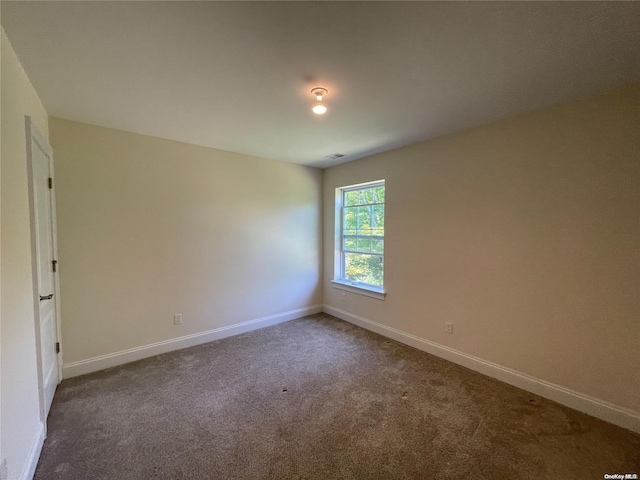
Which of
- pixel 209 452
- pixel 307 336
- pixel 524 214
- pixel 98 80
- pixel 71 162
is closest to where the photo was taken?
pixel 209 452

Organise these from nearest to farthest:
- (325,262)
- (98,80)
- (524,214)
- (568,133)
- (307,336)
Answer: (98,80) → (568,133) → (524,214) → (307,336) → (325,262)

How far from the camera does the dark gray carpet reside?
5.36 feet

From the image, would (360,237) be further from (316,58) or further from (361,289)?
(316,58)

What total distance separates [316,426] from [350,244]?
9.04 ft

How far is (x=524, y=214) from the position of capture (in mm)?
2436

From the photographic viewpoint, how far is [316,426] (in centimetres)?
197

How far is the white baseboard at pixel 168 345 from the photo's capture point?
8.78 ft

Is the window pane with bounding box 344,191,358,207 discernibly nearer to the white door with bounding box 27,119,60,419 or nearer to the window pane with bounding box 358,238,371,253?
the window pane with bounding box 358,238,371,253

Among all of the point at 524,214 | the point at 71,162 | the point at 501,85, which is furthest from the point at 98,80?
the point at 524,214

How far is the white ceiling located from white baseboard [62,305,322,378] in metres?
2.35

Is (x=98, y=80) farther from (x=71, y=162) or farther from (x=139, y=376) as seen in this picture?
(x=139, y=376)

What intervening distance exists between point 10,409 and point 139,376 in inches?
53.5

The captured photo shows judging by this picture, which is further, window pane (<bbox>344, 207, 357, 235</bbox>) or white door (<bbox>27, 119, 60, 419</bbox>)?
window pane (<bbox>344, 207, 357, 235</bbox>)

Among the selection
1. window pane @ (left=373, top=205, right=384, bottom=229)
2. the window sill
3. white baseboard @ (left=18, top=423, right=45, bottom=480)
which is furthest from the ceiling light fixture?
white baseboard @ (left=18, top=423, right=45, bottom=480)
